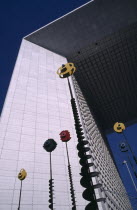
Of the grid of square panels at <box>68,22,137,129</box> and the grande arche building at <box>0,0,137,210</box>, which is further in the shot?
the grid of square panels at <box>68,22,137,129</box>

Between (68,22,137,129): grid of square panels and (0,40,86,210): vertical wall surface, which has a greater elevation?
(68,22,137,129): grid of square panels

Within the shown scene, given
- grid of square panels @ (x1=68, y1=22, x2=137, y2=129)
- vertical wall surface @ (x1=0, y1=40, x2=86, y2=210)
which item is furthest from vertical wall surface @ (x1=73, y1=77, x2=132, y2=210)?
grid of square panels @ (x1=68, y1=22, x2=137, y2=129)

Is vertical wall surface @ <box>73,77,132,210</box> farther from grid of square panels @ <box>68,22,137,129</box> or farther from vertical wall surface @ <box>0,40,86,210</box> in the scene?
grid of square panels @ <box>68,22,137,129</box>

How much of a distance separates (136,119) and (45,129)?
74.8ft

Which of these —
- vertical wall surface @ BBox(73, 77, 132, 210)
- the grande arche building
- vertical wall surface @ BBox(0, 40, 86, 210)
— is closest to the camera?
vertical wall surface @ BBox(0, 40, 86, 210)

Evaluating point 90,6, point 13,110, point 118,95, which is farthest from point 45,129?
point 118,95

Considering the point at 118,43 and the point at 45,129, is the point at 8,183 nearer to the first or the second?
the point at 45,129

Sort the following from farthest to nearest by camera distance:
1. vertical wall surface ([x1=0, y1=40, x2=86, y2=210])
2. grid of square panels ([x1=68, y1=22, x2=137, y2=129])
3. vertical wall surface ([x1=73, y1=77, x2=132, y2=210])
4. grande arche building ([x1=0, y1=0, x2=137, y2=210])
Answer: grid of square panels ([x1=68, y1=22, x2=137, y2=129])
vertical wall surface ([x1=73, y1=77, x2=132, y2=210])
grande arche building ([x1=0, y1=0, x2=137, y2=210])
vertical wall surface ([x1=0, y1=40, x2=86, y2=210])

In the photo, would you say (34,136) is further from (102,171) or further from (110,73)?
(110,73)

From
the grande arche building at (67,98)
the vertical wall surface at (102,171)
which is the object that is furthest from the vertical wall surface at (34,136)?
the vertical wall surface at (102,171)

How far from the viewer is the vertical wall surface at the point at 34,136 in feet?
23.4

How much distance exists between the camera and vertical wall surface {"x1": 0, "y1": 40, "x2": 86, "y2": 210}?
7145 mm

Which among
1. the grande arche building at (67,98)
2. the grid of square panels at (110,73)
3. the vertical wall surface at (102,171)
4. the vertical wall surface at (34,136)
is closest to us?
the vertical wall surface at (34,136)

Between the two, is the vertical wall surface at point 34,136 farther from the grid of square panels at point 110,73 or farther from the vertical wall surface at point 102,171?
the grid of square panels at point 110,73
